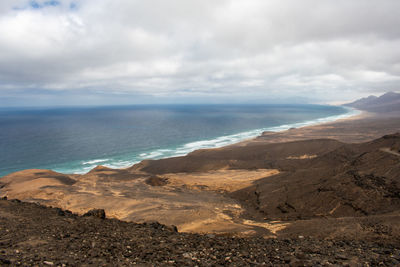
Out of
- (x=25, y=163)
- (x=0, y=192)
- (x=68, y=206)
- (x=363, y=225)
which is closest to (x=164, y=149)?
(x=25, y=163)

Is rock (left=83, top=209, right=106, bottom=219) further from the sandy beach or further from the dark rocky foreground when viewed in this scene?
the sandy beach

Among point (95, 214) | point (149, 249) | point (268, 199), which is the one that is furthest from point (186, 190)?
point (149, 249)

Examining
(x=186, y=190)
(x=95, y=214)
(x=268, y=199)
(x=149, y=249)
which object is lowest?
(x=186, y=190)

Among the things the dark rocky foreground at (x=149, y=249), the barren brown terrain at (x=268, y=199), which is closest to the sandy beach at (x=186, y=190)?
the barren brown terrain at (x=268, y=199)

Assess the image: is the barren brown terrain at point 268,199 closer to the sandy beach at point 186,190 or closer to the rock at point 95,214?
the sandy beach at point 186,190

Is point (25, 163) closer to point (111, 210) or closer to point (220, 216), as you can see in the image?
point (111, 210)

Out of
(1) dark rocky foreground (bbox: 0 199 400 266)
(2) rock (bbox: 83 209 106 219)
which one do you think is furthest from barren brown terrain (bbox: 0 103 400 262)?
(2) rock (bbox: 83 209 106 219)

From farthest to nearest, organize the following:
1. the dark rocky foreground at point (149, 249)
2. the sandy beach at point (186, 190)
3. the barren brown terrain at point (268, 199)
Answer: the sandy beach at point (186, 190) → the barren brown terrain at point (268, 199) → the dark rocky foreground at point (149, 249)

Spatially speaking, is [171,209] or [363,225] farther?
[171,209]

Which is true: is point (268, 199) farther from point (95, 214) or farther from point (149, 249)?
point (149, 249)
